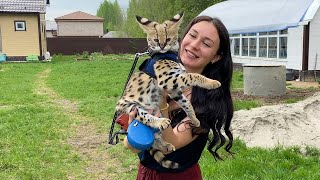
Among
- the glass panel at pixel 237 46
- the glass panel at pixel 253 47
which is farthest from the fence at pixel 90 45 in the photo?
the glass panel at pixel 253 47

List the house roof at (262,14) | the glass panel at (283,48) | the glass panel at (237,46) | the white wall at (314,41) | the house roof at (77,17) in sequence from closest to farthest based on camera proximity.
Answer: the white wall at (314,41) → the house roof at (262,14) → the glass panel at (283,48) → the glass panel at (237,46) → the house roof at (77,17)

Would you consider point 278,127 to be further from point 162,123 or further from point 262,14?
point 262,14

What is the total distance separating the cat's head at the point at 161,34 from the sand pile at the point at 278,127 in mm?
4613

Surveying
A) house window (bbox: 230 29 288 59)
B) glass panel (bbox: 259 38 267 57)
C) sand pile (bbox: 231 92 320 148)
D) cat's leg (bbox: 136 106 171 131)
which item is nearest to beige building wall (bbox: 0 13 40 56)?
house window (bbox: 230 29 288 59)

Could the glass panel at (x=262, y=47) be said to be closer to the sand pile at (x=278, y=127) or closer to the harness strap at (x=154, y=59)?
the sand pile at (x=278, y=127)

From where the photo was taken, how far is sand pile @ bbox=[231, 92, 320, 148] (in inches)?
255

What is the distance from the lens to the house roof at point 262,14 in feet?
53.6

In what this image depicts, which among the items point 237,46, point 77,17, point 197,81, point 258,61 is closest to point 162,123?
point 197,81

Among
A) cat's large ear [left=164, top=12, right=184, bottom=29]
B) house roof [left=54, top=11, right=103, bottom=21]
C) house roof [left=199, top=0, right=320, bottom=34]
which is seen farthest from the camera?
house roof [left=54, top=11, right=103, bottom=21]

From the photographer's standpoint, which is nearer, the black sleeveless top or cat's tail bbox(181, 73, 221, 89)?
cat's tail bbox(181, 73, 221, 89)

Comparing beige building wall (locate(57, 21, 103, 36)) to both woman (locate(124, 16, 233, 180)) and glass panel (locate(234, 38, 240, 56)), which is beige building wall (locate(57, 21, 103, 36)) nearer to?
glass panel (locate(234, 38, 240, 56))

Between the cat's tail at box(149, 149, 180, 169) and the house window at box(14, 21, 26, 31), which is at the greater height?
the house window at box(14, 21, 26, 31)

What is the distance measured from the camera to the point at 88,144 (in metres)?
7.11

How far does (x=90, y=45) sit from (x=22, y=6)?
29.2ft
